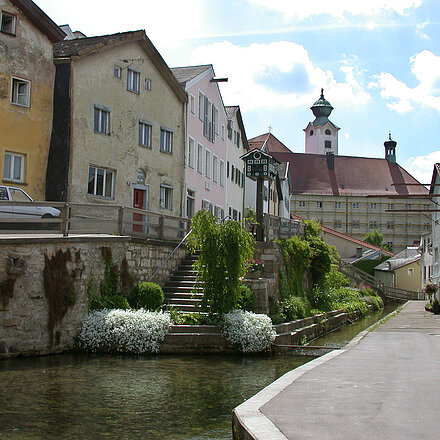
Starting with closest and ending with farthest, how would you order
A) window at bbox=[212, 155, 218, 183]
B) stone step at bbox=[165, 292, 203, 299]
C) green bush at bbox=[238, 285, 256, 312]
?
green bush at bbox=[238, 285, 256, 312] → stone step at bbox=[165, 292, 203, 299] → window at bbox=[212, 155, 218, 183]

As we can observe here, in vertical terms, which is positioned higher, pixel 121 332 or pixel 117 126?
pixel 117 126

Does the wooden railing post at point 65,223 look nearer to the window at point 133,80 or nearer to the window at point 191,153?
the window at point 133,80

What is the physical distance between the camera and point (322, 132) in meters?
123

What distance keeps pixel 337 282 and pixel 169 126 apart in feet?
43.4

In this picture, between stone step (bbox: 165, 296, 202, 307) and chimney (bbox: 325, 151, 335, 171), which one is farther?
chimney (bbox: 325, 151, 335, 171)

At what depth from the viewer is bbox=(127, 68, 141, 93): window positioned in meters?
29.4

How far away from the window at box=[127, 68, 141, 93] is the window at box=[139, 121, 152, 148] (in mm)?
1590

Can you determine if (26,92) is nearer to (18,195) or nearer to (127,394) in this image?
(18,195)

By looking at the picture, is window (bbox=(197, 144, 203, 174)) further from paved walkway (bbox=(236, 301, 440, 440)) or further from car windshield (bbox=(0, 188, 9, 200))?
paved walkway (bbox=(236, 301, 440, 440))

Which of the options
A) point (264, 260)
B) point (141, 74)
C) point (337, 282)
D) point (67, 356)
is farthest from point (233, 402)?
point (337, 282)

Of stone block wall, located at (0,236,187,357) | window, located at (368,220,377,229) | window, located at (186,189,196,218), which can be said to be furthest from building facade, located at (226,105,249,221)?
window, located at (368,220,377,229)

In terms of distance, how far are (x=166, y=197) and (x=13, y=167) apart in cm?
933

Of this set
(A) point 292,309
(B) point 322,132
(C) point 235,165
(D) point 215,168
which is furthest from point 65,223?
(B) point 322,132

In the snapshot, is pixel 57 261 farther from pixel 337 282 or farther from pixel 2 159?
pixel 337 282
